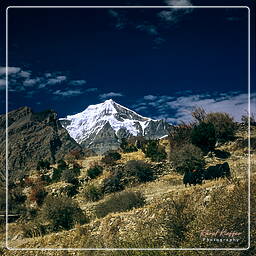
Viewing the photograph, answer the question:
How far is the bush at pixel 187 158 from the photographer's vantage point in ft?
49.0

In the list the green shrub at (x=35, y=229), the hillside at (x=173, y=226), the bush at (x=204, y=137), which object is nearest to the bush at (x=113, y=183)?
the bush at (x=204, y=137)

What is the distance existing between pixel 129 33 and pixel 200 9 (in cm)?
120

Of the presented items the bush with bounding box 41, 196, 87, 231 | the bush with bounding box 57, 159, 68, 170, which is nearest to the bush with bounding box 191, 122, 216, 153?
the bush with bounding box 41, 196, 87, 231

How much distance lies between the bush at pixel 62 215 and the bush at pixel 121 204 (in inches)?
22.5

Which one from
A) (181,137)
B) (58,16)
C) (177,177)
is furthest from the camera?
(181,137)

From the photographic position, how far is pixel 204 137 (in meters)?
16.1

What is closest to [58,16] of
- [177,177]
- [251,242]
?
[251,242]

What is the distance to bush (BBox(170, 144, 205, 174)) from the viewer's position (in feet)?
49.0

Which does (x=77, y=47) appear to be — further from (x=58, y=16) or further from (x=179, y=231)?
(x=179, y=231)

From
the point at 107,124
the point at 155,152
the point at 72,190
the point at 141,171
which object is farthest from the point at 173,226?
the point at 72,190

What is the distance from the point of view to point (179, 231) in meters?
7.05

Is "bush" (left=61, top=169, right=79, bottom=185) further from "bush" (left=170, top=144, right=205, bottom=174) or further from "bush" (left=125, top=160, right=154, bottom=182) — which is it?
"bush" (left=170, top=144, right=205, bottom=174)

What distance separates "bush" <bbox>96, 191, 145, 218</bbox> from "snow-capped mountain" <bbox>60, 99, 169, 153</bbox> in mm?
3733

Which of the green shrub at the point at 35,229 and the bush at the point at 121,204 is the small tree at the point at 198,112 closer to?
the bush at the point at 121,204
